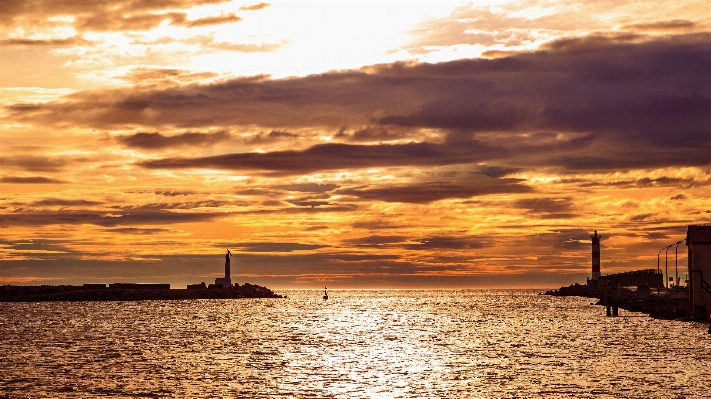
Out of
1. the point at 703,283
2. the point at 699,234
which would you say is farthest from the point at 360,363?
the point at 699,234

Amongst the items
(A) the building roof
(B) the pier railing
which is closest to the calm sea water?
(B) the pier railing

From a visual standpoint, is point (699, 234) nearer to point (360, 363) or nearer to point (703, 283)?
point (703, 283)

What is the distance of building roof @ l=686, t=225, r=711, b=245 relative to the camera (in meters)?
84.8

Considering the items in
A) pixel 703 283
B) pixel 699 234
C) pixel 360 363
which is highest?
pixel 699 234

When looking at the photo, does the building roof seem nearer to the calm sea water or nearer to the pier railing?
the pier railing

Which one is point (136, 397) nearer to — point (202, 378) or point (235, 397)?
point (235, 397)

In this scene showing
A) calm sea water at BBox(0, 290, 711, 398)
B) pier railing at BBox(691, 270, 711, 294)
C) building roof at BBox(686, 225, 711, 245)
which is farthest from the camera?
building roof at BBox(686, 225, 711, 245)

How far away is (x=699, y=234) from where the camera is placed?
85.4m

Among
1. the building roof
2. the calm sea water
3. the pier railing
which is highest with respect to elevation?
the building roof

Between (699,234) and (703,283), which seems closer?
(703,283)

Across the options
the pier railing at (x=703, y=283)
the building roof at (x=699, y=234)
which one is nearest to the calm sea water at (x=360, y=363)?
the pier railing at (x=703, y=283)

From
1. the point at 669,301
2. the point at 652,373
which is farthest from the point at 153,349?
the point at 669,301

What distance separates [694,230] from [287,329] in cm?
4581

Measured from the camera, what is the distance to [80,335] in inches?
3371
